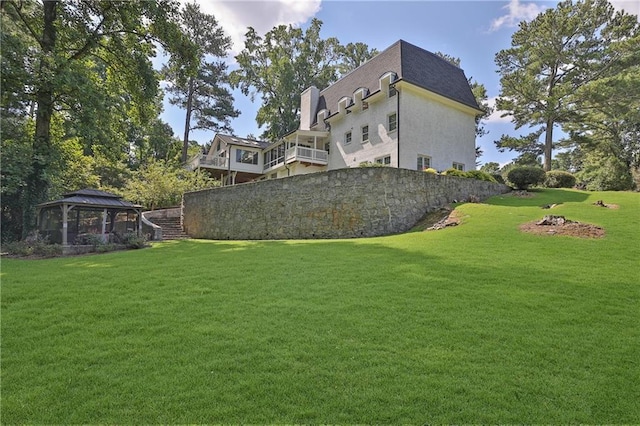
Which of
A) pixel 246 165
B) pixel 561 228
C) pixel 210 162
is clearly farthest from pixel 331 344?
pixel 246 165

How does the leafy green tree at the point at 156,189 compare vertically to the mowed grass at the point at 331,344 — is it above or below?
above

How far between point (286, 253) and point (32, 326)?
18.3 ft

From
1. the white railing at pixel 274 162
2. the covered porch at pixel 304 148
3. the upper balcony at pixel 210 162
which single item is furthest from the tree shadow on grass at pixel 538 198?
the upper balcony at pixel 210 162

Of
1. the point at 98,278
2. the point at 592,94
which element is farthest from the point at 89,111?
the point at 592,94

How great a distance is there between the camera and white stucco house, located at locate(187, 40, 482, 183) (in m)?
20.7

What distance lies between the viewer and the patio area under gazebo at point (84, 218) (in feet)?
42.4

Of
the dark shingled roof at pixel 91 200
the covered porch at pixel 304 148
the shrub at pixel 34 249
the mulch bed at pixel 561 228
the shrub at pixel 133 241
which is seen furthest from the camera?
the covered porch at pixel 304 148

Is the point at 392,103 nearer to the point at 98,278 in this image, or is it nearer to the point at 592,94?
the point at 592,94

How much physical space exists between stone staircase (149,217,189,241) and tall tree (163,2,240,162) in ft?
50.3

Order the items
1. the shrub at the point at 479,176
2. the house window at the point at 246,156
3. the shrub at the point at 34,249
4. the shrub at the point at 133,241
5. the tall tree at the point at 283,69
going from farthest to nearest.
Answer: the tall tree at the point at 283,69 → the house window at the point at 246,156 → the shrub at the point at 479,176 → the shrub at the point at 133,241 → the shrub at the point at 34,249

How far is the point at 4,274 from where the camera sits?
7.40m

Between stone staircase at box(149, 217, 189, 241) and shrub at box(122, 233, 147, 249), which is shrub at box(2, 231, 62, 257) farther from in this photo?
stone staircase at box(149, 217, 189, 241)

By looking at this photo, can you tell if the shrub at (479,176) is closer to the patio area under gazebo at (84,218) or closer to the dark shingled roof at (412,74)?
the dark shingled roof at (412,74)

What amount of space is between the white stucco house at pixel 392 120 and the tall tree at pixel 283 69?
699 centimetres
